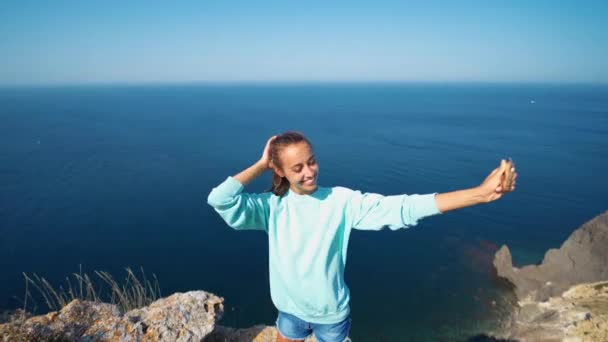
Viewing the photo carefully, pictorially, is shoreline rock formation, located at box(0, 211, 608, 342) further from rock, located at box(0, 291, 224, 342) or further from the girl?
the girl

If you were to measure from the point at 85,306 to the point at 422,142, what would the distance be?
54.1m

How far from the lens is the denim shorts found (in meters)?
1.99

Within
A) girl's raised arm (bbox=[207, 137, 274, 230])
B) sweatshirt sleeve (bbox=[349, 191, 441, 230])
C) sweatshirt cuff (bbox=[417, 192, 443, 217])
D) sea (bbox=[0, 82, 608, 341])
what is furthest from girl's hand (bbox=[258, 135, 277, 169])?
sea (bbox=[0, 82, 608, 341])

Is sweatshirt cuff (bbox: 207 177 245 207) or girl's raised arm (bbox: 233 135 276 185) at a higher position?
girl's raised arm (bbox: 233 135 276 185)

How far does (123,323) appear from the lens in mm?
3100

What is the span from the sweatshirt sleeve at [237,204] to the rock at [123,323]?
2.02 metres

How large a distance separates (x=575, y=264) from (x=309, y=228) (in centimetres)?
1749

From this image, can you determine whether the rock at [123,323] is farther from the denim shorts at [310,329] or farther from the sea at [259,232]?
the sea at [259,232]

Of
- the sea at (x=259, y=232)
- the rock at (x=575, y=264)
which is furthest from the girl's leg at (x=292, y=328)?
the rock at (x=575, y=264)

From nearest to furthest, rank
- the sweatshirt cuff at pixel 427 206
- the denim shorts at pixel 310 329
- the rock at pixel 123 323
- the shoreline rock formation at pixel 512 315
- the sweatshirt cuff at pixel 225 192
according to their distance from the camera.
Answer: the sweatshirt cuff at pixel 427 206
the sweatshirt cuff at pixel 225 192
the denim shorts at pixel 310 329
the rock at pixel 123 323
the shoreline rock formation at pixel 512 315

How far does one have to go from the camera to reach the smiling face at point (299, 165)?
1782 millimetres

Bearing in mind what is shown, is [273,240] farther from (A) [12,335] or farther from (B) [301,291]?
(A) [12,335]

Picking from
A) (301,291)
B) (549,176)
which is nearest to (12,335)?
(301,291)

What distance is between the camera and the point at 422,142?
2079 inches
